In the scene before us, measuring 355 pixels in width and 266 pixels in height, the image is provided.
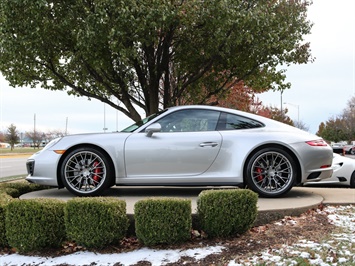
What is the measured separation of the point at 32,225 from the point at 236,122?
304 centimetres

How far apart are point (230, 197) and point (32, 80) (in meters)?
8.84

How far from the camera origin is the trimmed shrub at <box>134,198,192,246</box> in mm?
3686

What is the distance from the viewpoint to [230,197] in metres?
3.87

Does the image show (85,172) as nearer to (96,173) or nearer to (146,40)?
(96,173)

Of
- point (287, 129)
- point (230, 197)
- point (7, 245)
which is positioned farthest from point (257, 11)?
point (7, 245)

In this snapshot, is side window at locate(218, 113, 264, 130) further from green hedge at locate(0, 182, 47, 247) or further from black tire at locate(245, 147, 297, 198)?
green hedge at locate(0, 182, 47, 247)

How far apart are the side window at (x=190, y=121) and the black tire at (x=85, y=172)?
101 centimetres

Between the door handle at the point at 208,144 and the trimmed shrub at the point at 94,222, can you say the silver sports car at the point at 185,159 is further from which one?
the trimmed shrub at the point at 94,222

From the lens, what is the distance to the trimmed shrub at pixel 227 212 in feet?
12.5

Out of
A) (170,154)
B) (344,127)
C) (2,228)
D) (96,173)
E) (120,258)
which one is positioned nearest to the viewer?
(120,258)

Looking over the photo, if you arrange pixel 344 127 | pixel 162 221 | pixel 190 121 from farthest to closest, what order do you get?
pixel 344 127 → pixel 190 121 → pixel 162 221

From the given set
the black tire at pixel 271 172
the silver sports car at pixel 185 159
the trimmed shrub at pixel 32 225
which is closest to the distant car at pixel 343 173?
the silver sports car at pixel 185 159

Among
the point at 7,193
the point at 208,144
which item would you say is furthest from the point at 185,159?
the point at 7,193

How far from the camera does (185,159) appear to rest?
4.96 meters
